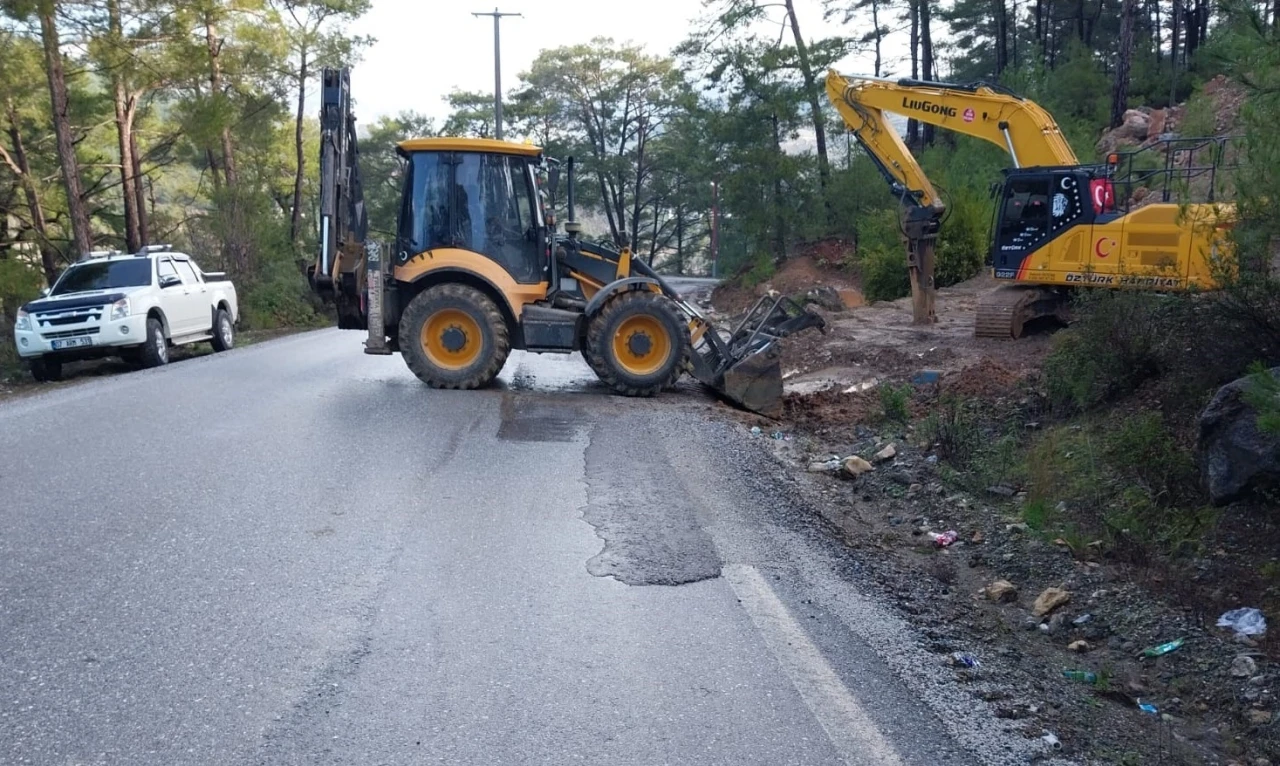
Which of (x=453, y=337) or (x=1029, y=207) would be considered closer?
(x=453, y=337)

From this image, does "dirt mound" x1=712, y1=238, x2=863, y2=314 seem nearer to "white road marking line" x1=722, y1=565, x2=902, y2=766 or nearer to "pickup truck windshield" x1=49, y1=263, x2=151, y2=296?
"pickup truck windshield" x1=49, y1=263, x2=151, y2=296

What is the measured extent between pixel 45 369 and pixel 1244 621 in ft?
53.4

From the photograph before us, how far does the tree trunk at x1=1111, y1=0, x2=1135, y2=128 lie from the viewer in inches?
1049

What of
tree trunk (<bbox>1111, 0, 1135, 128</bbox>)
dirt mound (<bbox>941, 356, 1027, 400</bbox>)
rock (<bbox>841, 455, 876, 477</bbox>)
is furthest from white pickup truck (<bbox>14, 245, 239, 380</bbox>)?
tree trunk (<bbox>1111, 0, 1135, 128</bbox>)

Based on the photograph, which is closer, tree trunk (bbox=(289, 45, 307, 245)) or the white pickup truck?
the white pickup truck

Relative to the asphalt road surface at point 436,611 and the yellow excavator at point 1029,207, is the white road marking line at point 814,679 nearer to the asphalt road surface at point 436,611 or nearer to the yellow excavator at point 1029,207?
the asphalt road surface at point 436,611

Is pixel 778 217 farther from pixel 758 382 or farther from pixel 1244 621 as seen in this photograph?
pixel 1244 621

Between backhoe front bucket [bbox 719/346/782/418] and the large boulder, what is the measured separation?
219 inches

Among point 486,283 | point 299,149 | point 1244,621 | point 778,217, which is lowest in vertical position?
point 1244,621

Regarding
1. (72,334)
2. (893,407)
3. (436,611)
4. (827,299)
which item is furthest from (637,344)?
(827,299)

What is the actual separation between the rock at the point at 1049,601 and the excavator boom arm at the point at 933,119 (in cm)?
1071

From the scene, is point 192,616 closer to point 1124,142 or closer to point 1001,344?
point 1001,344

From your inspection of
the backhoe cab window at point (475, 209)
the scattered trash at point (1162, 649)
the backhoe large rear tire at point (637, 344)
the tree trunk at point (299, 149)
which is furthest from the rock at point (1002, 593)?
the tree trunk at point (299, 149)

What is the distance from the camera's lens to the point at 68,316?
15.6 meters
